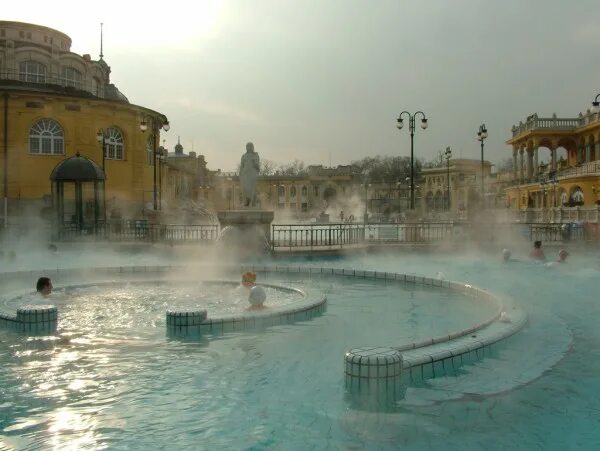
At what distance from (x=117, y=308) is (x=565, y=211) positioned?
34.5m

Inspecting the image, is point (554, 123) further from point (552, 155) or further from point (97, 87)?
point (97, 87)

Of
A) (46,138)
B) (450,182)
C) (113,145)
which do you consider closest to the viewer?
(46,138)

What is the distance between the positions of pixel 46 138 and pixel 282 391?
39055 millimetres

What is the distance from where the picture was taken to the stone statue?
2059 cm

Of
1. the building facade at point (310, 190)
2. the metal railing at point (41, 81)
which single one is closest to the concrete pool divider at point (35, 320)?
the metal railing at point (41, 81)

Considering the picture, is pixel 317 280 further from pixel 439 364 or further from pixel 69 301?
pixel 439 364

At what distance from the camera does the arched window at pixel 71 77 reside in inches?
1801

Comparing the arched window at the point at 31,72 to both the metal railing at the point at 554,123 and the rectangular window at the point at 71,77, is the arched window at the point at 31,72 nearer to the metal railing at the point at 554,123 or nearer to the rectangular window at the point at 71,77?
the rectangular window at the point at 71,77

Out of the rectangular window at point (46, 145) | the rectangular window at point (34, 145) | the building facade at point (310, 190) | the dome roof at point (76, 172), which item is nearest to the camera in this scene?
the dome roof at point (76, 172)

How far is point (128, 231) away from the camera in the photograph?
86.8 ft

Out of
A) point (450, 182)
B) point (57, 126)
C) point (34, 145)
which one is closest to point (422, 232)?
point (57, 126)

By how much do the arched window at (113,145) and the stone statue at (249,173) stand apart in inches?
1004

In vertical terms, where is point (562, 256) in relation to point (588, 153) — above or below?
below

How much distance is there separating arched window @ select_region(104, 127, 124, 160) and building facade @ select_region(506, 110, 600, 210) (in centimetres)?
3599
